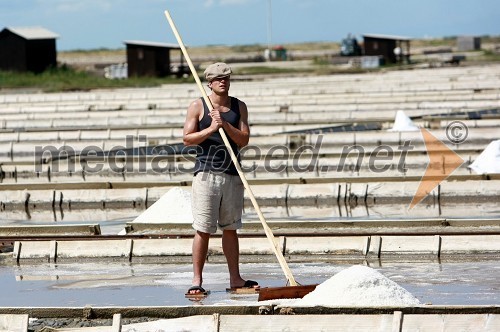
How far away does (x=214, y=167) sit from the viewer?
859cm

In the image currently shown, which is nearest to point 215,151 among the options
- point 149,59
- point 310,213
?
point 310,213

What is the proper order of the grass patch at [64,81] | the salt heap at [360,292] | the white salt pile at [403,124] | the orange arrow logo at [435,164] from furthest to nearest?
the grass patch at [64,81] → the white salt pile at [403,124] → the orange arrow logo at [435,164] → the salt heap at [360,292]

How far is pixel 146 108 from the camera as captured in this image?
3131cm

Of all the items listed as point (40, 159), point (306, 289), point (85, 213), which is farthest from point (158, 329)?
point (40, 159)

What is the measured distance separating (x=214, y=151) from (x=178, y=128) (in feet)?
50.4

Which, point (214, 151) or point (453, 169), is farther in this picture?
point (453, 169)

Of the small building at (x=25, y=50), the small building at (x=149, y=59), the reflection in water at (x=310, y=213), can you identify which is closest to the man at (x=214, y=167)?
the reflection in water at (x=310, y=213)

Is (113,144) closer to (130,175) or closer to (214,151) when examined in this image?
(130,175)

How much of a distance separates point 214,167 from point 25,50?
1626 inches

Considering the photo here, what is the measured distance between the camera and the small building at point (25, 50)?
48.4 m

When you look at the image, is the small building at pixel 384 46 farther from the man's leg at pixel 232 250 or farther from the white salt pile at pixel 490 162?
the man's leg at pixel 232 250

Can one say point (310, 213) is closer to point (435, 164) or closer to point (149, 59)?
point (435, 164)

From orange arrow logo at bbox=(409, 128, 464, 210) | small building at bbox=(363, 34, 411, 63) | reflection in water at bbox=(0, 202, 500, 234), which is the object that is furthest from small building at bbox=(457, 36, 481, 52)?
reflection in water at bbox=(0, 202, 500, 234)

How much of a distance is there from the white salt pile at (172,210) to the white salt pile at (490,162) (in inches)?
224
